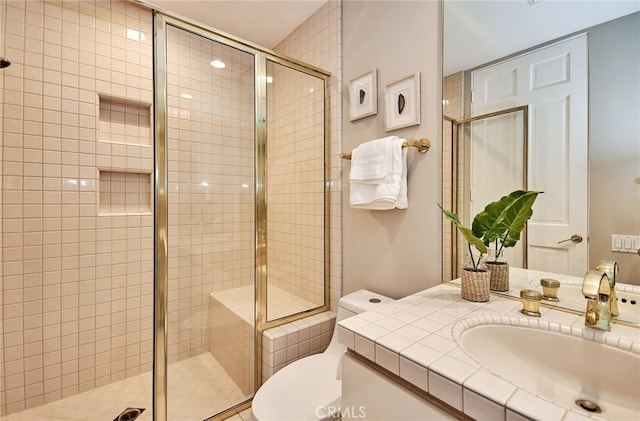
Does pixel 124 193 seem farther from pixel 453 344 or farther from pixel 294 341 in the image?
pixel 453 344

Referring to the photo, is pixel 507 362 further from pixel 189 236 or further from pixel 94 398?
pixel 94 398

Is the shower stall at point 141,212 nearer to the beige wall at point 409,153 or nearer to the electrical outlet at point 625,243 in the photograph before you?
the beige wall at point 409,153

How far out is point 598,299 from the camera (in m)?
0.71

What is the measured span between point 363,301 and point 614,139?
3.56ft

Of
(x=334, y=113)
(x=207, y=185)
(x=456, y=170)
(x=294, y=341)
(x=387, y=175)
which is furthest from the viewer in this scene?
(x=334, y=113)

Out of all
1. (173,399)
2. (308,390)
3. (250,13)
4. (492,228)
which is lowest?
(173,399)

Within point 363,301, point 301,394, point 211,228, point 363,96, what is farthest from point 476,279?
point 211,228

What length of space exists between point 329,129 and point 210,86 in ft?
2.50

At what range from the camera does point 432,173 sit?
1.27 metres

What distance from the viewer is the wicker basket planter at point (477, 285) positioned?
0.95m

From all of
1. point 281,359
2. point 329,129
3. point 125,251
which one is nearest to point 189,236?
point 125,251

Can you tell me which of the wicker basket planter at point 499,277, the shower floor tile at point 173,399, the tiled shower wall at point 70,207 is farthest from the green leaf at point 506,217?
the tiled shower wall at point 70,207

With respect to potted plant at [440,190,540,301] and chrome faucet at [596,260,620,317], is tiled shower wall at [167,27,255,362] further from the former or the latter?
chrome faucet at [596,260,620,317]

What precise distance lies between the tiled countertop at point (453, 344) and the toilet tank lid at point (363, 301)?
14.8 inches
